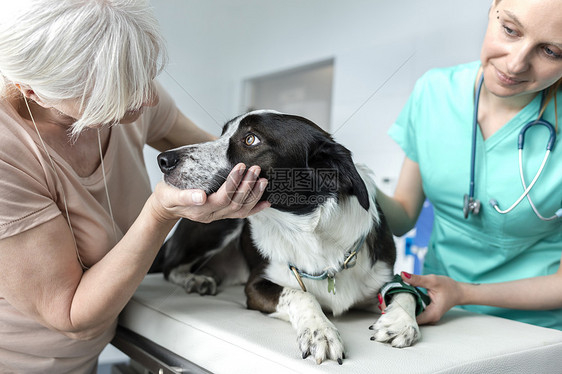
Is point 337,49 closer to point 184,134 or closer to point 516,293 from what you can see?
point 184,134

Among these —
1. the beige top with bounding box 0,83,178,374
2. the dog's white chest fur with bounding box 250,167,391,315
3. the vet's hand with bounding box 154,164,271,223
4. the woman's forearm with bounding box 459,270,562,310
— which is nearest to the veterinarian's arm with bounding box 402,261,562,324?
the woman's forearm with bounding box 459,270,562,310

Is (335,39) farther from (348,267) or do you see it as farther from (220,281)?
(348,267)

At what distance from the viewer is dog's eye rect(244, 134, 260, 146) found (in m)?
1.19

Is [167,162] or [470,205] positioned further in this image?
[470,205]

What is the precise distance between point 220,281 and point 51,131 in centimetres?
78

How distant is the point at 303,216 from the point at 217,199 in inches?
13.5

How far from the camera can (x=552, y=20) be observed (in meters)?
1.06

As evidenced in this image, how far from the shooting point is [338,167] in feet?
3.82

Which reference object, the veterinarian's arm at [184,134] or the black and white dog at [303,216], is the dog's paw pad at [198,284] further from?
Result: the veterinarian's arm at [184,134]

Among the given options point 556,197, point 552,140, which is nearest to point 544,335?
point 556,197

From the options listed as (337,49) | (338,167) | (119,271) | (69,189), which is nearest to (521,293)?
(338,167)

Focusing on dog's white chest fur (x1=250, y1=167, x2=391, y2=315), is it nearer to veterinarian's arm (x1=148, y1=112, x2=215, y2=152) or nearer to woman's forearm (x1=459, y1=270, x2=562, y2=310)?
woman's forearm (x1=459, y1=270, x2=562, y2=310)

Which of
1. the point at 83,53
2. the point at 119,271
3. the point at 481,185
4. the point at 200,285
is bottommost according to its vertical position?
the point at 200,285

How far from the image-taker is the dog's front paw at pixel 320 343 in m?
0.90
